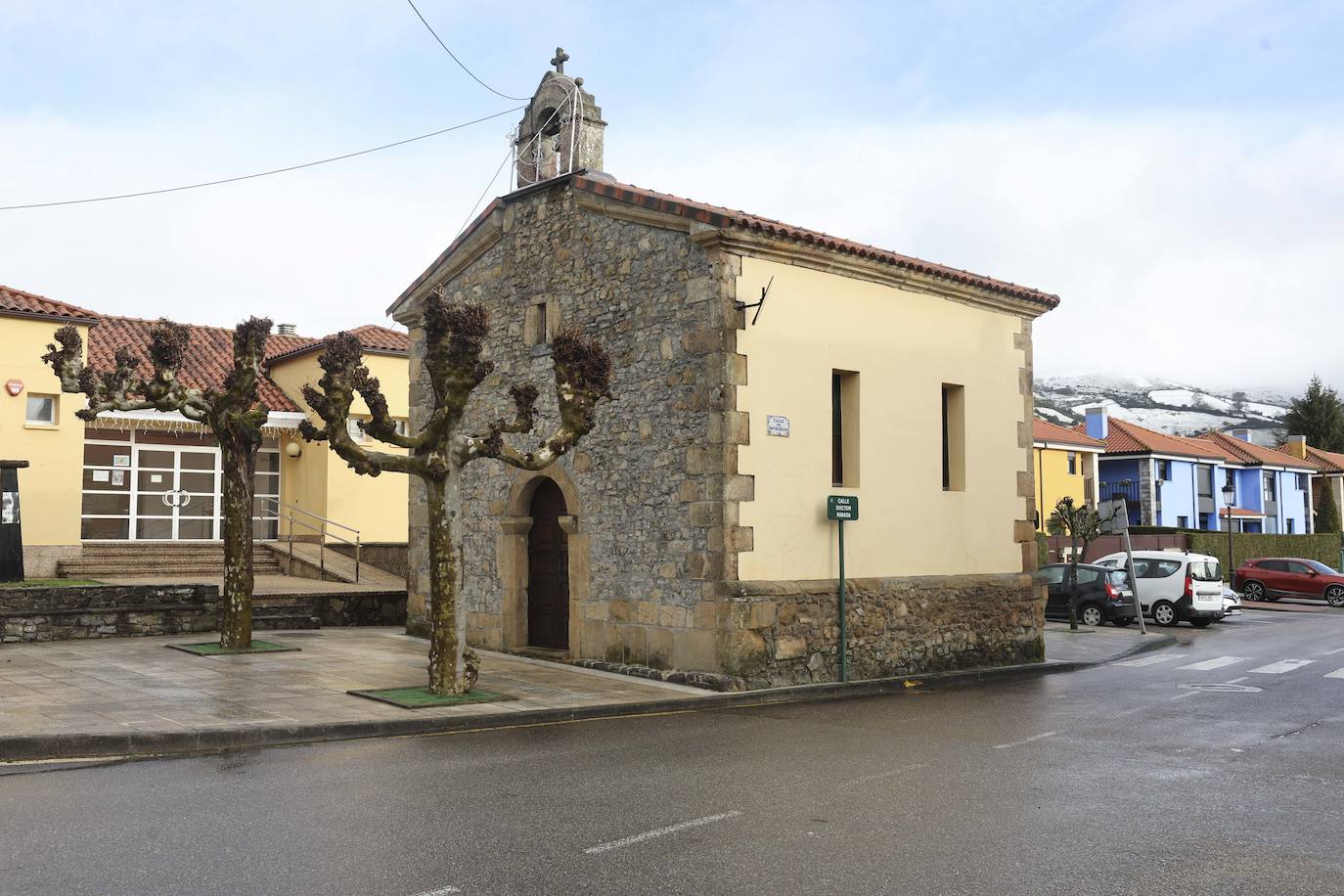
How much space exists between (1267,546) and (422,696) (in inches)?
1624

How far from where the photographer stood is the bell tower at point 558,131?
52.3ft

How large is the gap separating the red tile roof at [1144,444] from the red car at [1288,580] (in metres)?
19.4

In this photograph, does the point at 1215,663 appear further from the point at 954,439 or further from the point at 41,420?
the point at 41,420

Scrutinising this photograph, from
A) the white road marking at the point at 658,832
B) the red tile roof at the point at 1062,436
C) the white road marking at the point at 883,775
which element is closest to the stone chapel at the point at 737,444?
the white road marking at the point at 883,775

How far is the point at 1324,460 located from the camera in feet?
234

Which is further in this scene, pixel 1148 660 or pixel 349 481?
pixel 349 481

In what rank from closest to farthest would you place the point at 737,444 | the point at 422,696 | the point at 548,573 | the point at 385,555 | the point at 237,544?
the point at 422,696, the point at 737,444, the point at 237,544, the point at 548,573, the point at 385,555

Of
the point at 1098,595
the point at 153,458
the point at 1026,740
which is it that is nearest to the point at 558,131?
the point at 1026,740

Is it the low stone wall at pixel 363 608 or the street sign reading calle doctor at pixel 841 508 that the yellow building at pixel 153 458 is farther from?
the street sign reading calle doctor at pixel 841 508

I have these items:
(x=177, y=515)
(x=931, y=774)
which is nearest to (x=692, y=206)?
(x=931, y=774)

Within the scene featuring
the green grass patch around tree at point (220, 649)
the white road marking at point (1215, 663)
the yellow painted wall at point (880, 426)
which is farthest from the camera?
the white road marking at point (1215, 663)

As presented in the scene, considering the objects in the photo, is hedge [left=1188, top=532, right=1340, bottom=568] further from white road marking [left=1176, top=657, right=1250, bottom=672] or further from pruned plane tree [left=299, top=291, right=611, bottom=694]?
pruned plane tree [left=299, top=291, right=611, bottom=694]

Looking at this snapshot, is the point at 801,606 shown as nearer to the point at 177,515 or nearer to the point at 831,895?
the point at 831,895

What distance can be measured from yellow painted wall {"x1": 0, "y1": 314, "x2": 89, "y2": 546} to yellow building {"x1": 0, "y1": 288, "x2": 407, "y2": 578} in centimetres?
2
